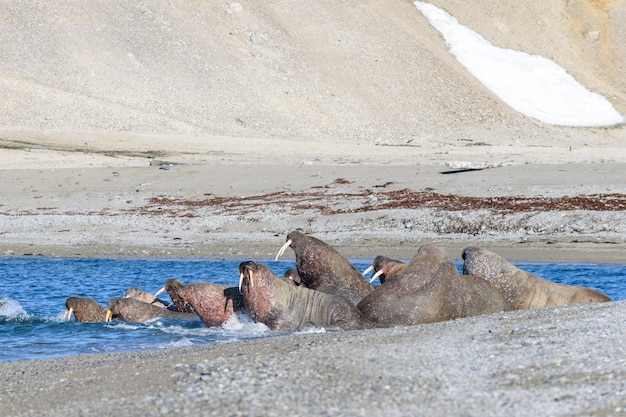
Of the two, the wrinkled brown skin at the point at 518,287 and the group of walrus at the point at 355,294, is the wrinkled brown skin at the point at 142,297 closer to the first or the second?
the group of walrus at the point at 355,294

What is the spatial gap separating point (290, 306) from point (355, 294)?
1.18 meters

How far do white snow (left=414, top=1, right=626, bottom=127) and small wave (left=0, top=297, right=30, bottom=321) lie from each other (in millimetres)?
40672

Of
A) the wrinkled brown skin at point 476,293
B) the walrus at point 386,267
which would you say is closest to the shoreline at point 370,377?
the wrinkled brown skin at point 476,293

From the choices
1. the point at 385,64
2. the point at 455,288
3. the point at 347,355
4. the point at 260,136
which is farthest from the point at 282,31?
the point at 347,355

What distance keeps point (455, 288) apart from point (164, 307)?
13.2 ft

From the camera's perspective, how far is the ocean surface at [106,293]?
11008mm

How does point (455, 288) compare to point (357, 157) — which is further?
point (357, 157)

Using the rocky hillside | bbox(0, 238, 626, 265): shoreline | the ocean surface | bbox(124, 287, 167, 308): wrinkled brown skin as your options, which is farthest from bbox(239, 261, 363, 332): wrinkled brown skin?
the rocky hillside

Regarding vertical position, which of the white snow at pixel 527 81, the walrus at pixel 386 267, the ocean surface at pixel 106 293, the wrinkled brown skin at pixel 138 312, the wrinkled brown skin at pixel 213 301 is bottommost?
the ocean surface at pixel 106 293

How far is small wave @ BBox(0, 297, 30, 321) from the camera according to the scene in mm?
12875

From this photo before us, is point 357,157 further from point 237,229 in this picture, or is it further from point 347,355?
point 347,355

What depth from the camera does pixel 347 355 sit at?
7.62m

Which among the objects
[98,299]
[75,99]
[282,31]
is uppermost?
[282,31]

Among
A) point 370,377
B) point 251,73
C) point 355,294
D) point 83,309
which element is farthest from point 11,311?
point 251,73
